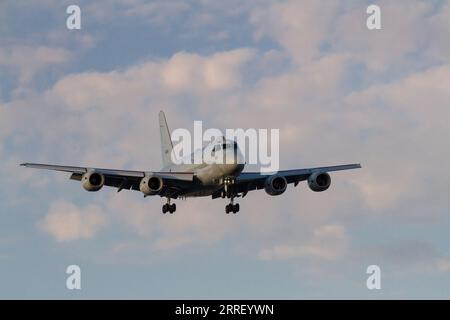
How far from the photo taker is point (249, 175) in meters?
83.6

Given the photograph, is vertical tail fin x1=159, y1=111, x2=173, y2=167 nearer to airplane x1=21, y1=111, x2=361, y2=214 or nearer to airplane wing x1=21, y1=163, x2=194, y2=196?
airplane x1=21, y1=111, x2=361, y2=214

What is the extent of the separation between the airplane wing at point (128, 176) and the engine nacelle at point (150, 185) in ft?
1.99

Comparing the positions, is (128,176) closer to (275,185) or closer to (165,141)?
(275,185)

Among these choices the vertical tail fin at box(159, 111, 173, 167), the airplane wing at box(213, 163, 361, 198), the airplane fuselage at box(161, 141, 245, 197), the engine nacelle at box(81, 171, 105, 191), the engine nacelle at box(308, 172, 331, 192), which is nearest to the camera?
the airplane fuselage at box(161, 141, 245, 197)

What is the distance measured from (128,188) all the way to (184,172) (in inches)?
251

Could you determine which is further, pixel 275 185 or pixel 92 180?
pixel 275 185

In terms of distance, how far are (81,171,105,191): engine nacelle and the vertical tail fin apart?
28.6 metres

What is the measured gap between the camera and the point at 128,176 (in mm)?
81750

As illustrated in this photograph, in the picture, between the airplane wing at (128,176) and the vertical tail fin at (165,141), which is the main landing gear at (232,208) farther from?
the vertical tail fin at (165,141)

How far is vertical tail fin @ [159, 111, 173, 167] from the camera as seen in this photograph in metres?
110

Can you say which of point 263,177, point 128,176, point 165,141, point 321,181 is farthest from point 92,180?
point 165,141

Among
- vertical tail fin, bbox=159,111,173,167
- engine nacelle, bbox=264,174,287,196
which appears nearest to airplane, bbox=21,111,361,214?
engine nacelle, bbox=264,174,287,196

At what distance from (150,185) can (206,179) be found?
4.86 metres
